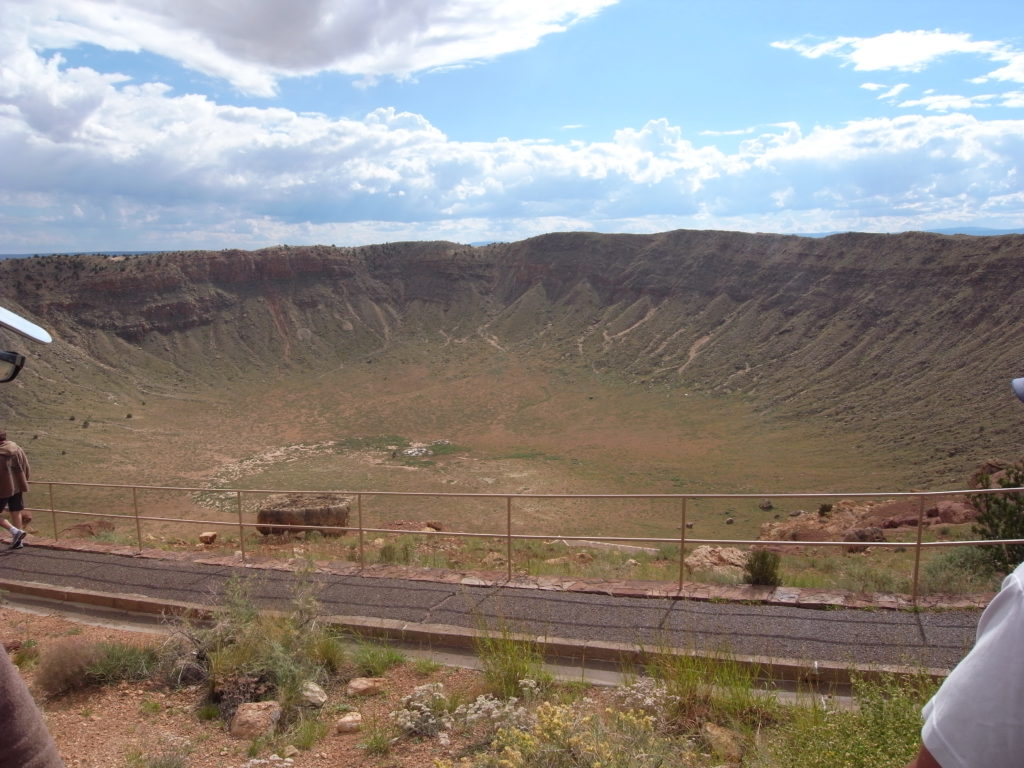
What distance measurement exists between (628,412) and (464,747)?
40.6 metres

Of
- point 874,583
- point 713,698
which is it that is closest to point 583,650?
point 713,698

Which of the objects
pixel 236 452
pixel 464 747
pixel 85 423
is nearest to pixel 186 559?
pixel 464 747

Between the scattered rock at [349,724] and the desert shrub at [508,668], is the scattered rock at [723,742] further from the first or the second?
the scattered rock at [349,724]

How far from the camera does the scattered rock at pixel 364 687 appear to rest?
18.6 feet

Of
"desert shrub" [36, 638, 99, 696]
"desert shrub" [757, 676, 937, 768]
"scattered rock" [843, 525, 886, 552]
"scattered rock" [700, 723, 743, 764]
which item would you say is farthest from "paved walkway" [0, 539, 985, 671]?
"scattered rock" [843, 525, 886, 552]

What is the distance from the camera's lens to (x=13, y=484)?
10227 millimetres

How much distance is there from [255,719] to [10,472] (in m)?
7.38

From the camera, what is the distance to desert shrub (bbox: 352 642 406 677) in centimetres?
600

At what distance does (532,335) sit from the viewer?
61.1 metres

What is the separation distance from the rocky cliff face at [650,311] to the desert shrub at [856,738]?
27.4 metres

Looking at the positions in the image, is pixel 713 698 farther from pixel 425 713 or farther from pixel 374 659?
pixel 374 659

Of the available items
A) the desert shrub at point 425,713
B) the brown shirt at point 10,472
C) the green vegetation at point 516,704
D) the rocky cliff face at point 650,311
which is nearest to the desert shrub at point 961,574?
the green vegetation at point 516,704

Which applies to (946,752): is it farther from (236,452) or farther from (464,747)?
(236,452)

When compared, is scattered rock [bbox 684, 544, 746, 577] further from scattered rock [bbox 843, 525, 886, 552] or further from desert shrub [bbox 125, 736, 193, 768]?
desert shrub [bbox 125, 736, 193, 768]
